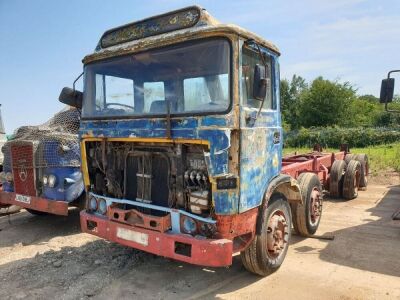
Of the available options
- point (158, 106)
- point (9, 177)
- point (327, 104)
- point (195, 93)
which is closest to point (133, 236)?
point (158, 106)

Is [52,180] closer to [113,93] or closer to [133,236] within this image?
[113,93]

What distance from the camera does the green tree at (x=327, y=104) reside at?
45.1 m

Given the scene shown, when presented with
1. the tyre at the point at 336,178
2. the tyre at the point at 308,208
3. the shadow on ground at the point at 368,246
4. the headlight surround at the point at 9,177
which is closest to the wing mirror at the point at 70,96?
the headlight surround at the point at 9,177

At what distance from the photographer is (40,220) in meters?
7.29

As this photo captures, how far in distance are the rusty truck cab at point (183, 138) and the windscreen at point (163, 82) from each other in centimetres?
1

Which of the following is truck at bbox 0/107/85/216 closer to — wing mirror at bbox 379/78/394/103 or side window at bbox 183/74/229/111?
side window at bbox 183/74/229/111

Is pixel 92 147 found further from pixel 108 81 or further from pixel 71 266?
pixel 71 266

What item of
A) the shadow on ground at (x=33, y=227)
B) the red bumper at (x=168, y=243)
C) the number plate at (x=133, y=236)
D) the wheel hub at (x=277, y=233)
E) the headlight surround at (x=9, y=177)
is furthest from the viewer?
the headlight surround at (x=9, y=177)

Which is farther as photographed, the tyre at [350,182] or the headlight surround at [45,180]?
the tyre at [350,182]

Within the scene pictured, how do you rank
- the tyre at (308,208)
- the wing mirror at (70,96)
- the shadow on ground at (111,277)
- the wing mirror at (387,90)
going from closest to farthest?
the shadow on ground at (111,277) → the wing mirror at (70,96) → the tyre at (308,208) → the wing mirror at (387,90)

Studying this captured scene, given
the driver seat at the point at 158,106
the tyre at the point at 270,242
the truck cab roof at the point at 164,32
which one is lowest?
the tyre at the point at 270,242

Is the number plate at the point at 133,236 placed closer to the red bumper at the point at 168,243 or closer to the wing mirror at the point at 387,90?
the red bumper at the point at 168,243

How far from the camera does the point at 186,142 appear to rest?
3756 mm

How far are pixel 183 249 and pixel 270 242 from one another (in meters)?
1.06
